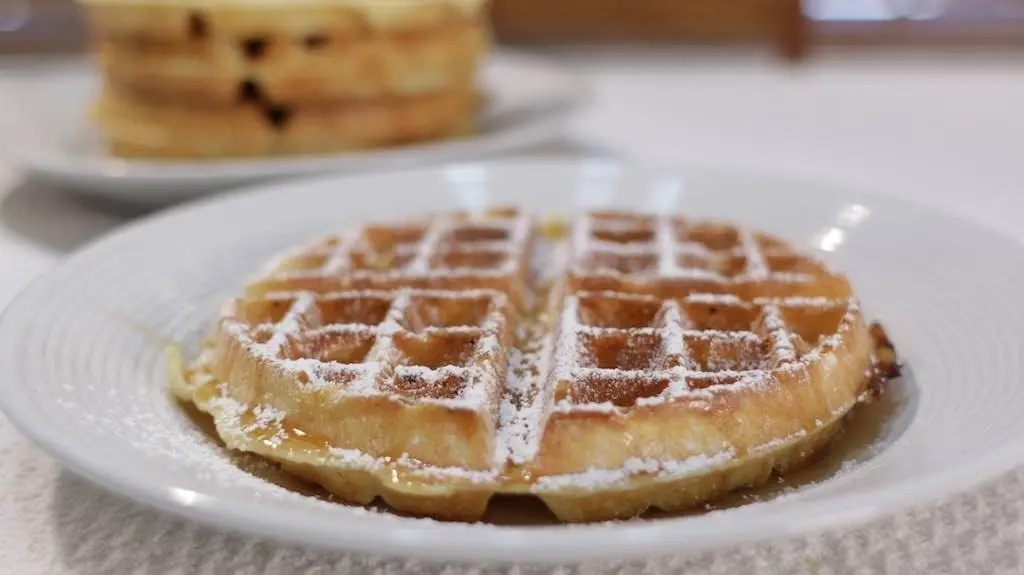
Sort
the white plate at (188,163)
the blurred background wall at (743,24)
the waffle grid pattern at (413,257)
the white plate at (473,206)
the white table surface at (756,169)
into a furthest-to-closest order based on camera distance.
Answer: the blurred background wall at (743,24) → the white plate at (188,163) → the waffle grid pattern at (413,257) → the white table surface at (756,169) → the white plate at (473,206)

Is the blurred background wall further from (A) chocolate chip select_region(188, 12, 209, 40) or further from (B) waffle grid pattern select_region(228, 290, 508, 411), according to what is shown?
(B) waffle grid pattern select_region(228, 290, 508, 411)

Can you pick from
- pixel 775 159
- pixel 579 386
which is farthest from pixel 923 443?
pixel 775 159

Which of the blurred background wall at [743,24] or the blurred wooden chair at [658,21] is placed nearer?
the blurred background wall at [743,24]

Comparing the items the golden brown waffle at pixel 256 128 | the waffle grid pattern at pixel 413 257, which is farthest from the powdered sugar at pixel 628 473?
the golden brown waffle at pixel 256 128

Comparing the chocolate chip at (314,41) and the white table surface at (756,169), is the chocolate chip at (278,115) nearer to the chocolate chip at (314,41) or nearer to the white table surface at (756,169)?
the chocolate chip at (314,41)

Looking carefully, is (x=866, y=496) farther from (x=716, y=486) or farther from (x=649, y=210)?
(x=649, y=210)

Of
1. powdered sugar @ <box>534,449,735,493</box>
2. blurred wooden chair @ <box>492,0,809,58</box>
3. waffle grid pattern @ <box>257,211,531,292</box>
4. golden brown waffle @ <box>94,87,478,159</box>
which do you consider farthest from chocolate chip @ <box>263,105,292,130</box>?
blurred wooden chair @ <box>492,0,809,58</box>

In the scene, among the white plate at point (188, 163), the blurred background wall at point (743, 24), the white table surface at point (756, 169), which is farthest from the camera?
the blurred background wall at point (743, 24)
